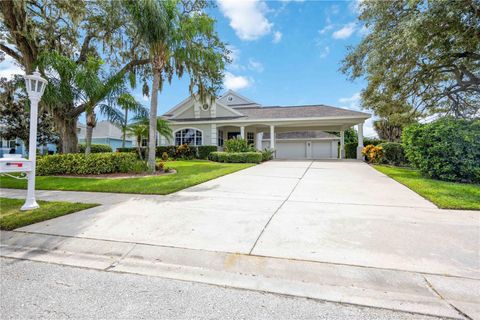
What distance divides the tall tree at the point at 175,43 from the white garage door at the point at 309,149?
56.4 ft

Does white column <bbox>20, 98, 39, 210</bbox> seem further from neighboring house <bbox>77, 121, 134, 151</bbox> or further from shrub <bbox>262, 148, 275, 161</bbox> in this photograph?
neighboring house <bbox>77, 121, 134, 151</bbox>

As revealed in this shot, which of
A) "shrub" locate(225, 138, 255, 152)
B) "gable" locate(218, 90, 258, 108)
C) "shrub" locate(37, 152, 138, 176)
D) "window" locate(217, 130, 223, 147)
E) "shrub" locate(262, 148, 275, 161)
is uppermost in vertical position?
"gable" locate(218, 90, 258, 108)

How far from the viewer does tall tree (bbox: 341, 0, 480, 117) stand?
25.3 feet

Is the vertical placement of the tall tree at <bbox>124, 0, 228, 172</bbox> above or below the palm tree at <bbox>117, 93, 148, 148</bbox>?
above

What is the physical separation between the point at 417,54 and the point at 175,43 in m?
10.3

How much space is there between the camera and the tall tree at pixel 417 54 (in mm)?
7715

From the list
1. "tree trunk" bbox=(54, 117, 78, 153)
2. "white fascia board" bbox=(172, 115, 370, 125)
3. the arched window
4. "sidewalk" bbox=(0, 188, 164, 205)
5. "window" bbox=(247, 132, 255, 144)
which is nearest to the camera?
"sidewalk" bbox=(0, 188, 164, 205)

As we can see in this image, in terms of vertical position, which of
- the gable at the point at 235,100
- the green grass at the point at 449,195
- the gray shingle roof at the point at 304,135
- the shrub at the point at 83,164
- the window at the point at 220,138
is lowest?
the green grass at the point at 449,195

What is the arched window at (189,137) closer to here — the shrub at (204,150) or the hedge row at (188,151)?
the hedge row at (188,151)

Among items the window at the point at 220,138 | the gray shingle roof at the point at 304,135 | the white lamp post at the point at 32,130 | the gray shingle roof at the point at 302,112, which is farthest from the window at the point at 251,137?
the white lamp post at the point at 32,130

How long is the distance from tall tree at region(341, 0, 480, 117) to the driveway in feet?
20.0

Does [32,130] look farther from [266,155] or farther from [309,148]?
[309,148]

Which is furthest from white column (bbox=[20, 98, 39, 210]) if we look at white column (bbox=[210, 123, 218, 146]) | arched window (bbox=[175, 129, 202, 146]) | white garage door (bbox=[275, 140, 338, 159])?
white garage door (bbox=[275, 140, 338, 159])

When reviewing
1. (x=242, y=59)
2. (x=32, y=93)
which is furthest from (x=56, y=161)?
(x=242, y=59)
